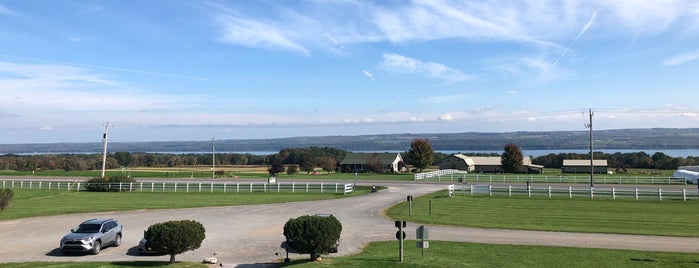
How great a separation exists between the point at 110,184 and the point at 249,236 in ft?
119

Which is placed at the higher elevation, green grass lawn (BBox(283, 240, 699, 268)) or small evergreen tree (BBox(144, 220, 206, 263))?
small evergreen tree (BBox(144, 220, 206, 263))

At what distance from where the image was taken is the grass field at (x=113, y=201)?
3646 cm

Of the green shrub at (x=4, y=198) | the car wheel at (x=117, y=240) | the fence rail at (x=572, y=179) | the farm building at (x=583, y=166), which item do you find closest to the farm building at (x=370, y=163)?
the fence rail at (x=572, y=179)

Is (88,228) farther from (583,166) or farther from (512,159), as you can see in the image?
(583,166)

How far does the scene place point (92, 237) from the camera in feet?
68.3

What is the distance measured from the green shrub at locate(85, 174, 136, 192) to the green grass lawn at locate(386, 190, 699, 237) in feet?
104

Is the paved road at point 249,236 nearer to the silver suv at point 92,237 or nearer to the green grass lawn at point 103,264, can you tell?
the silver suv at point 92,237

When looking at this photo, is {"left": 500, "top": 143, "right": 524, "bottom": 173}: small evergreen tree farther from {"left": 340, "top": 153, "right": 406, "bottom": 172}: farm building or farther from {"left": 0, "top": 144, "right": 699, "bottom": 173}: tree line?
{"left": 340, "top": 153, "right": 406, "bottom": 172}: farm building

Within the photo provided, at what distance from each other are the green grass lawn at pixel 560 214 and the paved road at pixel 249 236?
6.05 feet

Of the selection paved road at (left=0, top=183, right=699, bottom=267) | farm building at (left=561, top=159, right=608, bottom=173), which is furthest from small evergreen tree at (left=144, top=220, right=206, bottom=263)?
farm building at (left=561, top=159, right=608, bottom=173)

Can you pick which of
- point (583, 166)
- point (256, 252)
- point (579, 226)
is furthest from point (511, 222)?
point (583, 166)

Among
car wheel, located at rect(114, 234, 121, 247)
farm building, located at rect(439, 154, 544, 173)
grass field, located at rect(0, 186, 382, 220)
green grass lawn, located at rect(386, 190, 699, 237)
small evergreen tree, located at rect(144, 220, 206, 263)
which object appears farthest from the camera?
farm building, located at rect(439, 154, 544, 173)

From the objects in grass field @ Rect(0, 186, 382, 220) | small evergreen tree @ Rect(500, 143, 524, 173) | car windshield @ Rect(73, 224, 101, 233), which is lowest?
grass field @ Rect(0, 186, 382, 220)

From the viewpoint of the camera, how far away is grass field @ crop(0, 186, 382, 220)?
1436 inches
